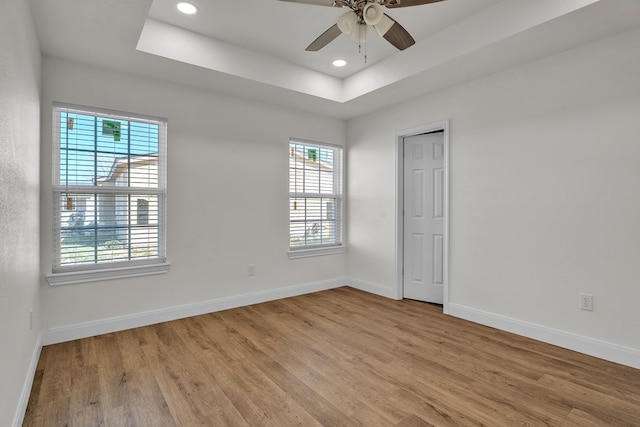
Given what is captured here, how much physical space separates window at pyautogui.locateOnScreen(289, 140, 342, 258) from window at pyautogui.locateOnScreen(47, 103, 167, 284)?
5.45ft

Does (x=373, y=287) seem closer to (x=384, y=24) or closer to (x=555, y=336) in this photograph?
(x=555, y=336)

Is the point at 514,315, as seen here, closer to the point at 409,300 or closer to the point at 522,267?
the point at 522,267

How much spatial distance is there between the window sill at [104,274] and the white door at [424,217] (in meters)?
2.92

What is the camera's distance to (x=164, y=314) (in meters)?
3.47

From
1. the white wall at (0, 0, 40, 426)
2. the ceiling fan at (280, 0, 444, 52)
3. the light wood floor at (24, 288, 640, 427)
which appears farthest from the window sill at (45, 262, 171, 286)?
the ceiling fan at (280, 0, 444, 52)

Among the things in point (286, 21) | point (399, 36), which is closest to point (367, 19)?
point (399, 36)

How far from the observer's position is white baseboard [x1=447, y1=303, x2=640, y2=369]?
2.53 metres

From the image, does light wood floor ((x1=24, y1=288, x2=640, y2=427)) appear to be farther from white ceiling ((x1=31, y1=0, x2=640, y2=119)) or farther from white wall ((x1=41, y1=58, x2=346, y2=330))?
white ceiling ((x1=31, y1=0, x2=640, y2=119))

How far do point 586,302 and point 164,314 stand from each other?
3922 millimetres

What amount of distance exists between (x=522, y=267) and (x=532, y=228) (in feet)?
1.26

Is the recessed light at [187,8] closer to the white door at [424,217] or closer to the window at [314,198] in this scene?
the window at [314,198]

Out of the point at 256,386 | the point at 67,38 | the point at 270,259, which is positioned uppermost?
the point at 67,38

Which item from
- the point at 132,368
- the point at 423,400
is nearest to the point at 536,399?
the point at 423,400

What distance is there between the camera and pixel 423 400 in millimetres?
2062
